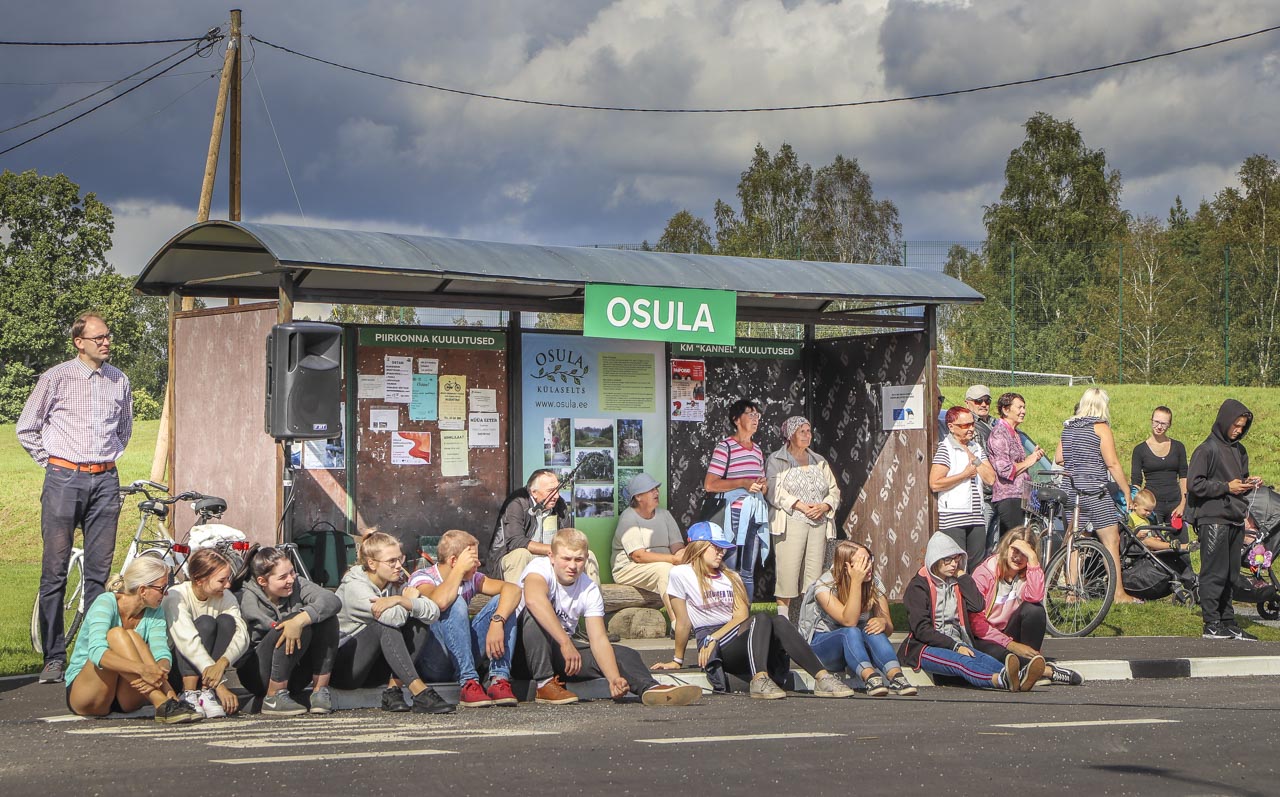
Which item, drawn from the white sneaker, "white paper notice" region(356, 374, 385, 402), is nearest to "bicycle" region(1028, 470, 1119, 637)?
"white paper notice" region(356, 374, 385, 402)

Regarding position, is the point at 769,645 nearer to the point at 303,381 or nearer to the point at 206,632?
the point at 206,632

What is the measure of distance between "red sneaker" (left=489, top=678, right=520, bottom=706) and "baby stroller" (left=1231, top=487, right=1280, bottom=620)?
682cm

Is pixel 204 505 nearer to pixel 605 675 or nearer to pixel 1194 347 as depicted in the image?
pixel 605 675

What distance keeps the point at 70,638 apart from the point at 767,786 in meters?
6.42

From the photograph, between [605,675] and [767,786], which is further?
[605,675]

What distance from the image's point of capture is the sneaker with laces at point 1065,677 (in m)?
9.95

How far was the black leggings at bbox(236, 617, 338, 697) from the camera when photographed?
8391 millimetres

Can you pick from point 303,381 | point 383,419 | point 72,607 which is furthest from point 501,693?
point 383,419

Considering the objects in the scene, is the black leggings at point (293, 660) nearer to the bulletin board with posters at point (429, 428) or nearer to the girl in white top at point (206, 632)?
the girl in white top at point (206, 632)

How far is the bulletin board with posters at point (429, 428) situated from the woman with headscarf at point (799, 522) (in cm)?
244

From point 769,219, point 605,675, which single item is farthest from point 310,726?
point 769,219

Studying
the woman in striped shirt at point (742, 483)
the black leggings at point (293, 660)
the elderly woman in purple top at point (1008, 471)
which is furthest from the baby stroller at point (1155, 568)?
the black leggings at point (293, 660)

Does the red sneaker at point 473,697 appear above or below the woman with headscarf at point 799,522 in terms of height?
below

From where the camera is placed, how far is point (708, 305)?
1276cm
